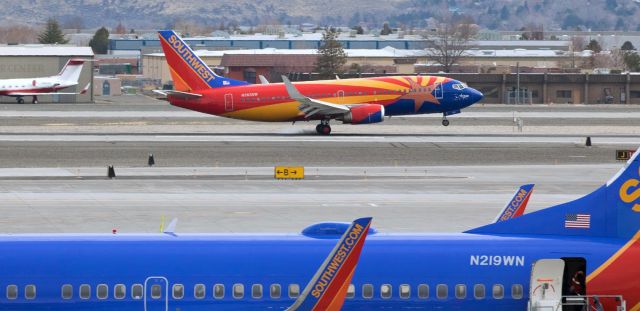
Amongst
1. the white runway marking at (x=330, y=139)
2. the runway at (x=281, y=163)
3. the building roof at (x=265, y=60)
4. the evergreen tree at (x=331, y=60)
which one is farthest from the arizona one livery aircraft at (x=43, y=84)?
the white runway marking at (x=330, y=139)

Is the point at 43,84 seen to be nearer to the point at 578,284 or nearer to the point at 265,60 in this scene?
the point at 265,60

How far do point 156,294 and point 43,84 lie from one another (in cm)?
12369

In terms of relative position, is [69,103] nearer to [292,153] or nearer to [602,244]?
[292,153]

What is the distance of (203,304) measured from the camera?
19469 mm

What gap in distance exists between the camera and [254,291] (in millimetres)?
19547

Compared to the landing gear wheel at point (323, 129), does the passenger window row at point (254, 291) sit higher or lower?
higher

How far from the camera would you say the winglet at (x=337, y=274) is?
17281 mm

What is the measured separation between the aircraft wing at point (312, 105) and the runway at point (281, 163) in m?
1.65

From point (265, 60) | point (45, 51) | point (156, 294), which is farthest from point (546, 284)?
point (265, 60)

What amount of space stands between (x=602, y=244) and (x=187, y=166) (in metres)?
43.6

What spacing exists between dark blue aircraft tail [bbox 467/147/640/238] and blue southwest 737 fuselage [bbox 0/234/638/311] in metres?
0.43

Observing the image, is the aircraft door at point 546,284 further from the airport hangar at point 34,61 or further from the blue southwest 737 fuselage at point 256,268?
the airport hangar at point 34,61

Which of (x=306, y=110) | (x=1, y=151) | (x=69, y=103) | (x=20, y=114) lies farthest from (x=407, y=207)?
(x=69, y=103)

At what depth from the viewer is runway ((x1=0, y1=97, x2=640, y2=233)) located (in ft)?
138
